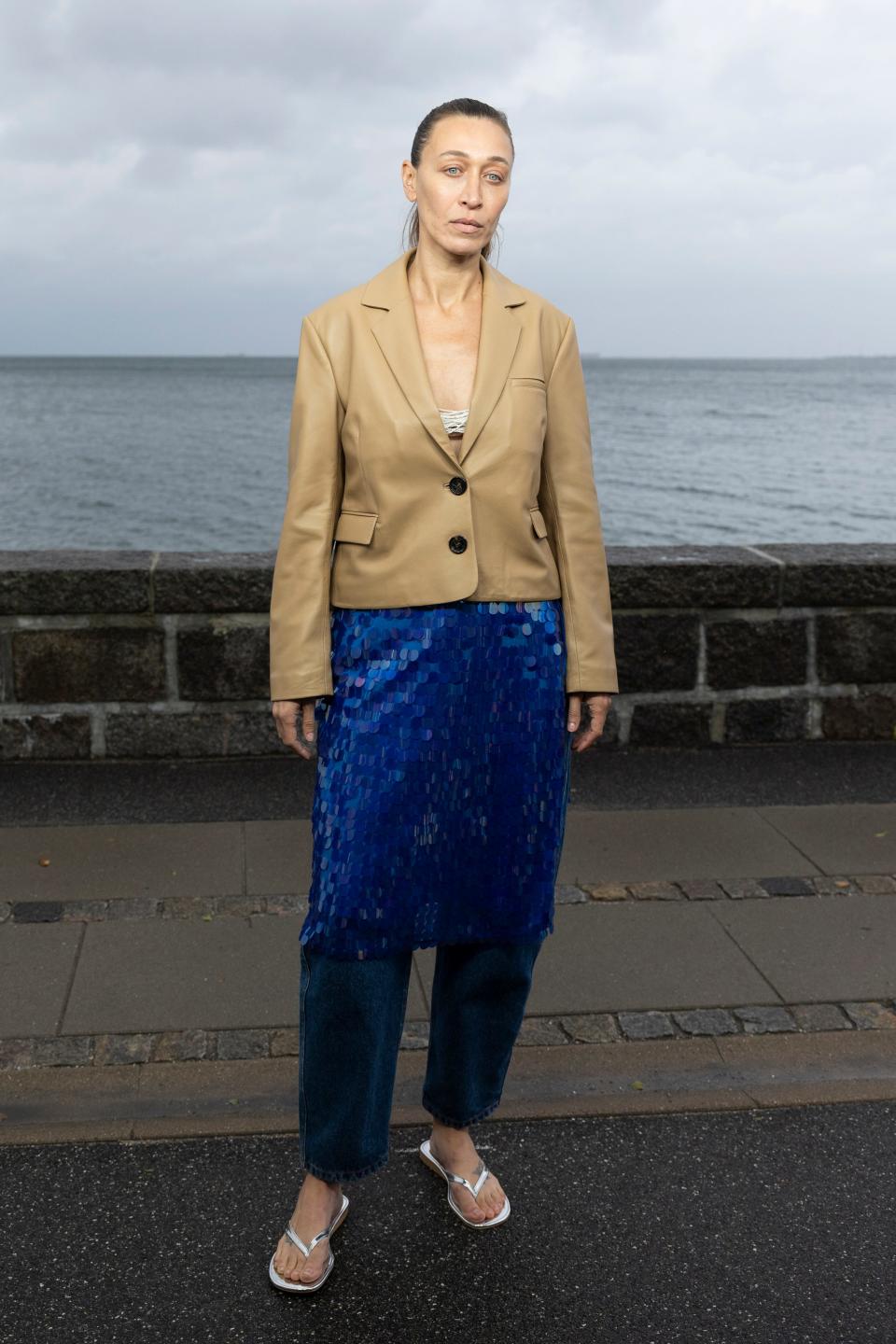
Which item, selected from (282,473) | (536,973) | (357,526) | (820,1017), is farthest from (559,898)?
(282,473)

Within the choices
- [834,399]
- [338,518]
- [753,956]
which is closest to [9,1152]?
[338,518]

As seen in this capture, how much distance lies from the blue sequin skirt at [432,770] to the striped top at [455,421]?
0.32m

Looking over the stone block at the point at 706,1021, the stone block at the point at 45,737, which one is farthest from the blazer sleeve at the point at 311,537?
the stone block at the point at 45,737

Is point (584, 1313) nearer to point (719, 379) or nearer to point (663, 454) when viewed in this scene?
point (663, 454)

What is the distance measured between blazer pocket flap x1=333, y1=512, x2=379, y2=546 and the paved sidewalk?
1418 millimetres

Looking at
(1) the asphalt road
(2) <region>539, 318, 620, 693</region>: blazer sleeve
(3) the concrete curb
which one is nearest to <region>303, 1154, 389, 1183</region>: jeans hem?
(1) the asphalt road

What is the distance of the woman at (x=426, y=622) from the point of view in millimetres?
2613

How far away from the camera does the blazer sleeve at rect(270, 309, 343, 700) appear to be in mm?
2619

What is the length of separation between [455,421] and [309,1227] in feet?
5.15

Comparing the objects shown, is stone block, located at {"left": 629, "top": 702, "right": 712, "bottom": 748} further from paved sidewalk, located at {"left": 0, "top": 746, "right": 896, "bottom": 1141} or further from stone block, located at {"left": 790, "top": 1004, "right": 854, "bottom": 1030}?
stone block, located at {"left": 790, "top": 1004, "right": 854, "bottom": 1030}

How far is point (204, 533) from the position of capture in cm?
3681

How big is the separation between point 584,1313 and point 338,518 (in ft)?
5.06

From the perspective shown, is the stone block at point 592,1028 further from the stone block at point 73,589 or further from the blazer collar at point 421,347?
the stone block at point 73,589

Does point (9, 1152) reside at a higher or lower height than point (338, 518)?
lower
